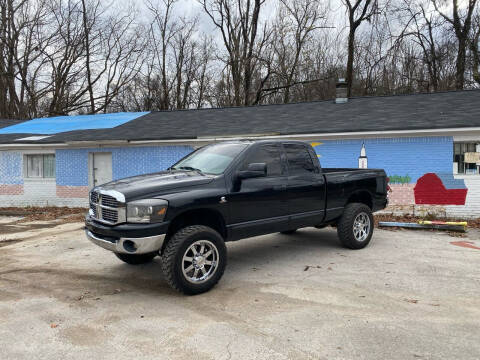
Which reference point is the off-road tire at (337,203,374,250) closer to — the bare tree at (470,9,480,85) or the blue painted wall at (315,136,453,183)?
the blue painted wall at (315,136,453,183)

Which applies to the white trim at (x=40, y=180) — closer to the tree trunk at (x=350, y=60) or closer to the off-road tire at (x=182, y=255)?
the off-road tire at (x=182, y=255)

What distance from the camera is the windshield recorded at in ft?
18.2

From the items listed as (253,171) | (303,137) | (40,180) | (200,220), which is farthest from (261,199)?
(40,180)

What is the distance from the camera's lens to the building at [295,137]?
1081 centimetres

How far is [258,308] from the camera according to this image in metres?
4.26

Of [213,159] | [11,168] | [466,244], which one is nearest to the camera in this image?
[213,159]

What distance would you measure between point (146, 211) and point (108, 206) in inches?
25.9

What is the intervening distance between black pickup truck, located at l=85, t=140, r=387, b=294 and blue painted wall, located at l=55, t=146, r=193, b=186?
7328mm

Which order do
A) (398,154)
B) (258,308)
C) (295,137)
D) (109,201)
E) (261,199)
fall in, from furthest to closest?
(295,137) < (398,154) < (261,199) < (109,201) < (258,308)

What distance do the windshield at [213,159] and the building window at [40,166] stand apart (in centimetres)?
1054

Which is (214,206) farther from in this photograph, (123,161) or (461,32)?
(461,32)

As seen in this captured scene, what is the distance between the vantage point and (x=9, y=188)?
48.3 ft

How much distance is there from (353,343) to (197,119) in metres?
13.2

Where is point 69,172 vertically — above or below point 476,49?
below
